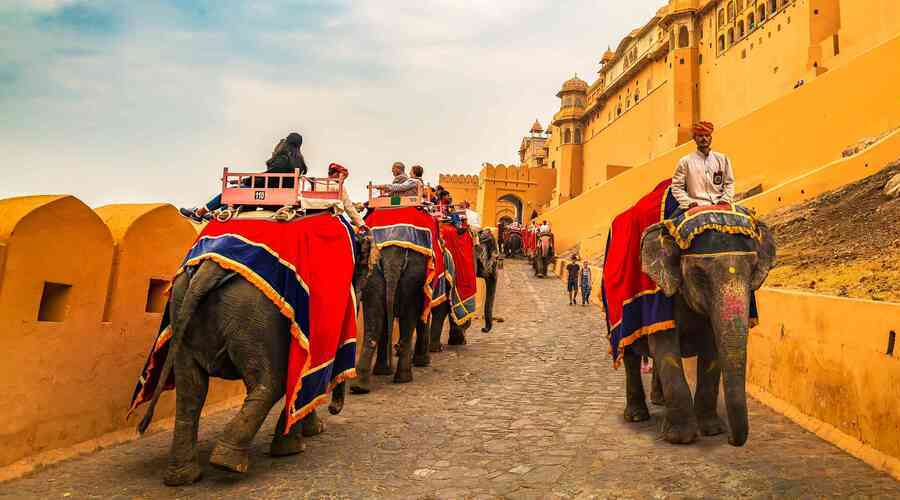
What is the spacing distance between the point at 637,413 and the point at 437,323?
17.5 feet

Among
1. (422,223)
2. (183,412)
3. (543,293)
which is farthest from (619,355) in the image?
(543,293)

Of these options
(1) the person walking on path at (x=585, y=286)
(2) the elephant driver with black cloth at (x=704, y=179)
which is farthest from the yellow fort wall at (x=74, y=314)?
(1) the person walking on path at (x=585, y=286)

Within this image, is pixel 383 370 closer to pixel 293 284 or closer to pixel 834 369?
pixel 293 284

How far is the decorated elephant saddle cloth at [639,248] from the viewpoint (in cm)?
488

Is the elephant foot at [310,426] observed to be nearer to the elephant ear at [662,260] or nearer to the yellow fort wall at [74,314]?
the yellow fort wall at [74,314]

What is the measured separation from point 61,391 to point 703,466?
4.68 m

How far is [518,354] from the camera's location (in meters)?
10.9

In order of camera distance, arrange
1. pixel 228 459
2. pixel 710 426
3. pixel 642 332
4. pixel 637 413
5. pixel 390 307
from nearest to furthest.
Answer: pixel 228 459 → pixel 710 426 → pixel 642 332 → pixel 637 413 → pixel 390 307

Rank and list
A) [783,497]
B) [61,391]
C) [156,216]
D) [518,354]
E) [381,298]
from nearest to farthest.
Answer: [783,497], [61,391], [156,216], [381,298], [518,354]

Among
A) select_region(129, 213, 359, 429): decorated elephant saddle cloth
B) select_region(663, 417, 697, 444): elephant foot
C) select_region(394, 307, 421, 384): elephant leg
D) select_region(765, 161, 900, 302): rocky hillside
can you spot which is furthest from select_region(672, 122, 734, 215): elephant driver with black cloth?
select_region(394, 307, 421, 384): elephant leg

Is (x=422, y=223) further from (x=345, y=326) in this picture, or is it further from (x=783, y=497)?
(x=783, y=497)

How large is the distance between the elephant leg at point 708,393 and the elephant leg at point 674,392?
10 cm

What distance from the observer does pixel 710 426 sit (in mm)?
5293

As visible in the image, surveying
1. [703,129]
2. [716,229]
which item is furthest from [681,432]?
[703,129]
